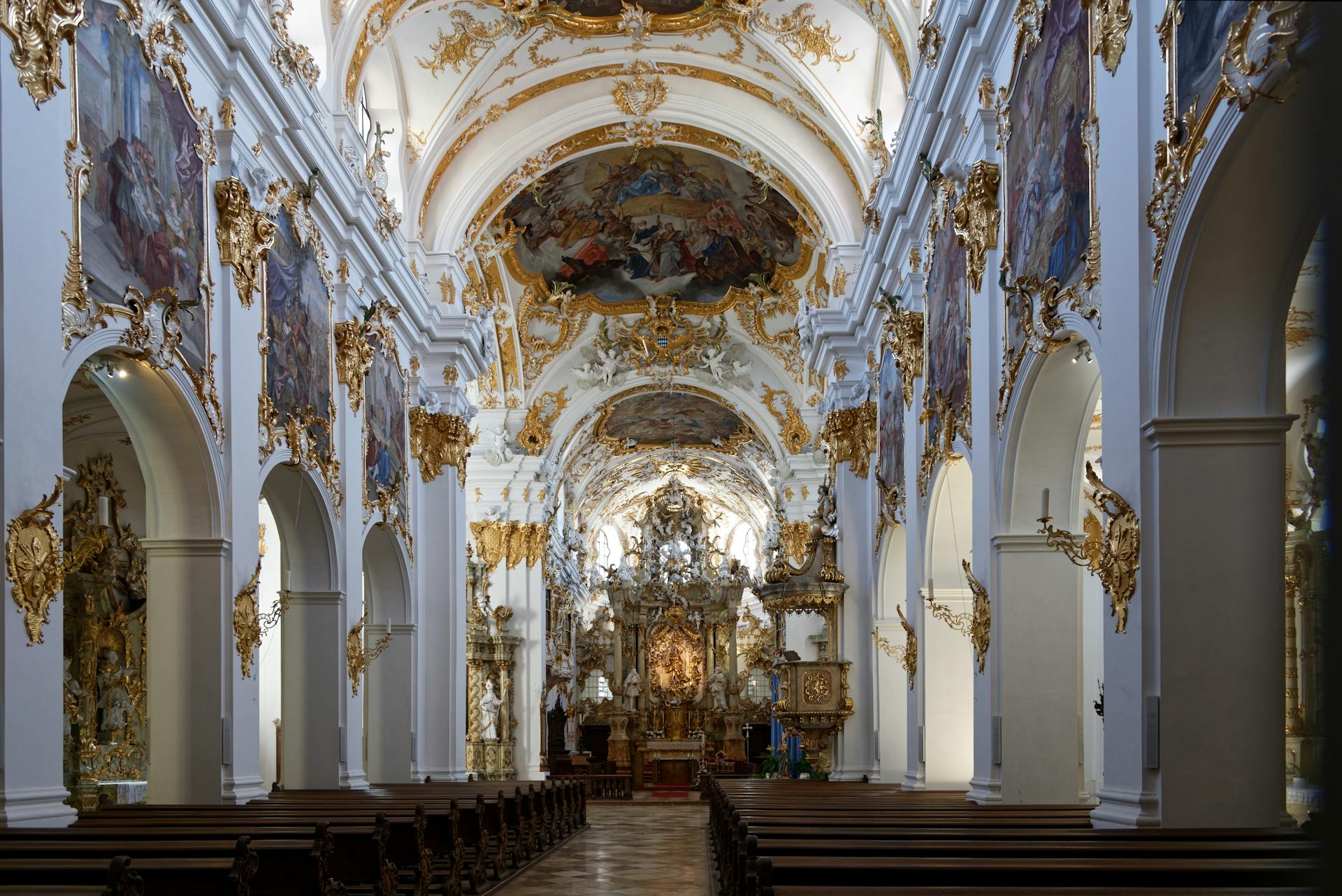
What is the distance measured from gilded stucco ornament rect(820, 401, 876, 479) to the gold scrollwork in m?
12.6

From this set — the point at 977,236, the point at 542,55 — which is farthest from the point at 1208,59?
the point at 542,55

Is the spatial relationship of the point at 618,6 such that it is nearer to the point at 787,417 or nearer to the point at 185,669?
the point at 185,669

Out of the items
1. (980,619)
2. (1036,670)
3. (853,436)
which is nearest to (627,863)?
(980,619)

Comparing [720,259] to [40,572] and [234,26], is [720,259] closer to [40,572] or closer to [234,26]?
[234,26]

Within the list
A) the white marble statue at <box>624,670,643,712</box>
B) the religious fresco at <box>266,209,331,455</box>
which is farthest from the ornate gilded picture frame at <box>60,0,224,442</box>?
the white marble statue at <box>624,670,643,712</box>

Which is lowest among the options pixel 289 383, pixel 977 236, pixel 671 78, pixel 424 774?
pixel 424 774

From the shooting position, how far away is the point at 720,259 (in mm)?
26672

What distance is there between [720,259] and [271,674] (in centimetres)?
1123

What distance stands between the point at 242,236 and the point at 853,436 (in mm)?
10717

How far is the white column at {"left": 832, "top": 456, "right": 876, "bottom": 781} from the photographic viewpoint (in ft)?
64.7

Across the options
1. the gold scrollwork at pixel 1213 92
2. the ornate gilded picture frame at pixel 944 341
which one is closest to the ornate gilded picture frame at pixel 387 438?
the ornate gilded picture frame at pixel 944 341

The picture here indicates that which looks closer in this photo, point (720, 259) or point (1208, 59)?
point (1208, 59)

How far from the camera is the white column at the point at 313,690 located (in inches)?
581

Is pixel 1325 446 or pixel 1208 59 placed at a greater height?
pixel 1208 59
